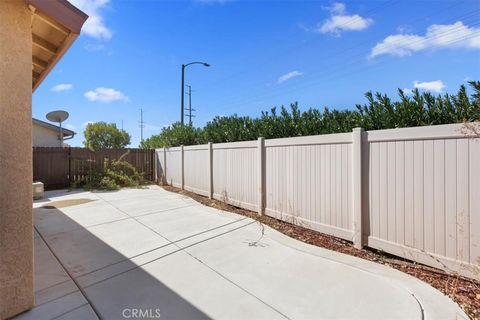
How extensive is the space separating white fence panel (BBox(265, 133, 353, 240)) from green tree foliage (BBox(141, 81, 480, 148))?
0.56 meters

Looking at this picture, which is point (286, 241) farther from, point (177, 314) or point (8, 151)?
point (8, 151)

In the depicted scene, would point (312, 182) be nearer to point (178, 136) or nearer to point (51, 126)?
point (178, 136)

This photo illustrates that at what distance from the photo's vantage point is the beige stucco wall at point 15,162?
234 cm

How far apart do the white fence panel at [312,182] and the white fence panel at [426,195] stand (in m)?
0.43

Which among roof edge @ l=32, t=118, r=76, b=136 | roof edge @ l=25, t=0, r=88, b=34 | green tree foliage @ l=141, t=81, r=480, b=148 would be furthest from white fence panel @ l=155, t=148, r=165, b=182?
roof edge @ l=25, t=0, r=88, b=34

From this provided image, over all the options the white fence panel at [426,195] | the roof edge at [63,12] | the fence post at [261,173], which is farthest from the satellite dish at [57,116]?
the white fence panel at [426,195]

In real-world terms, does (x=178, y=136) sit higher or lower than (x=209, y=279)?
higher

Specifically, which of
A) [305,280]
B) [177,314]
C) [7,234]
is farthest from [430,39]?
[7,234]

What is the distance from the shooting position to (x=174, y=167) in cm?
1104

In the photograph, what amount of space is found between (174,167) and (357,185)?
8371mm

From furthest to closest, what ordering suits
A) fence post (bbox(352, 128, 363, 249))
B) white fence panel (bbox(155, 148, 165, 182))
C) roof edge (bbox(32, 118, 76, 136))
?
roof edge (bbox(32, 118, 76, 136)), white fence panel (bbox(155, 148, 165, 182)), fence post (bbox(352, 128, 363, 249))

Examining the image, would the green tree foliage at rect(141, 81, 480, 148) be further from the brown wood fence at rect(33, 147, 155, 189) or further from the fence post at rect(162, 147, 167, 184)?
the brown wood fence at rect(33, 147, 155, 189)

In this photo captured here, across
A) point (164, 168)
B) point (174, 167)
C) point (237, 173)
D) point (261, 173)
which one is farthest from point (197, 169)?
point (164, 168)

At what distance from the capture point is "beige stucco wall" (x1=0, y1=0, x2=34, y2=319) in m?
2.34
